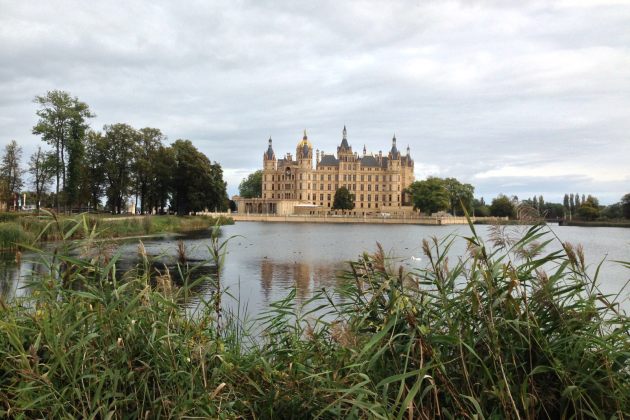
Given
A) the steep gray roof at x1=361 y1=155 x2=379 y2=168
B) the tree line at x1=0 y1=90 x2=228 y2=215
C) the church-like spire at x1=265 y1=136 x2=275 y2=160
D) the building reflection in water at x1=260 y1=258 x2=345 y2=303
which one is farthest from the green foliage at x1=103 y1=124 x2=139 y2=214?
the steep gray roof at x1=361 y1=155 x2=379 y2=168

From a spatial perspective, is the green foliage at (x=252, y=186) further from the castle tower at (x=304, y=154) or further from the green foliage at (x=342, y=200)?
the green foliage at (x=342, y=200)

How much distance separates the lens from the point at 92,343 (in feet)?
9.83

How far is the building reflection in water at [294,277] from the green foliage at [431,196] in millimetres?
71497

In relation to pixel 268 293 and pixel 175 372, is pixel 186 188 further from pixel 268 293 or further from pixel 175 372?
pixel 175 372

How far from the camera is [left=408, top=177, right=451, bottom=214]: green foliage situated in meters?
88.1

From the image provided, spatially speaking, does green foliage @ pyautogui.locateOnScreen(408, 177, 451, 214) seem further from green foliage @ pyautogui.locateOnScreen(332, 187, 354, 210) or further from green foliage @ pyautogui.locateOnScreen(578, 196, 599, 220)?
green foliage @ pyautogui.locateOnScreen(578, 196, 599, 220)

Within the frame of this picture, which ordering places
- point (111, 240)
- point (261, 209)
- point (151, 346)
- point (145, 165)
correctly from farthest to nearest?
point (261, 209)
point (145, 165)
point (111, 240)
point (151, 346)

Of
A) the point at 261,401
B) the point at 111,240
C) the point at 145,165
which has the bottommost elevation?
the point at 261,401

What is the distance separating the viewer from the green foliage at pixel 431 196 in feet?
289

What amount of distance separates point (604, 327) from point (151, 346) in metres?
2.75

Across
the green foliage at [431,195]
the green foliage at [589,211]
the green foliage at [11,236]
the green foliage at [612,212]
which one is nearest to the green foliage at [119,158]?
the green foliage at [11,236]

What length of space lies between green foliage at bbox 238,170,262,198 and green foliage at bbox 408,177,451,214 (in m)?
42.7

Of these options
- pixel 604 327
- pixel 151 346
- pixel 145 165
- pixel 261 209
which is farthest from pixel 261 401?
pixel 261 209

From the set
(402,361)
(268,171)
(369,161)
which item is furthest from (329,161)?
(402,361)
